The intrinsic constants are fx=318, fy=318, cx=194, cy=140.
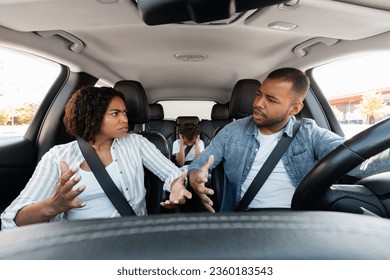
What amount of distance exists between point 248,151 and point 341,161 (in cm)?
99

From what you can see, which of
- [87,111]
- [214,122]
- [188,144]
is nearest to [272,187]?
[87,111]

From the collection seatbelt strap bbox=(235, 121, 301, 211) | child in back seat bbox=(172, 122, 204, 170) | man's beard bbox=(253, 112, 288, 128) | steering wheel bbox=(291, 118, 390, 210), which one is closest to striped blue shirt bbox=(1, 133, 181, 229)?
seatbelt strap bbox=(235, 121, 301, 211)

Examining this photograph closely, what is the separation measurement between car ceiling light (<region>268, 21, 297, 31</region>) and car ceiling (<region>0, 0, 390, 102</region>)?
37 millimetres

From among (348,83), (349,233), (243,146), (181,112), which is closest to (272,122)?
(243,146)

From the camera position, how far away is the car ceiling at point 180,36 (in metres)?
1.59

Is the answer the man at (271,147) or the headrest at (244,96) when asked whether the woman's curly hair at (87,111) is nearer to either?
the man at (271,147)

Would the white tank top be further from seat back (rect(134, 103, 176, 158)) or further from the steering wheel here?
seat back (rect(134, 103, 176, 158))

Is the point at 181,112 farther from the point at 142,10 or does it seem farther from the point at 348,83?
the point at 142,10

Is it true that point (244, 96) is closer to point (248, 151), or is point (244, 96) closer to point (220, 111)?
point (248, 151)

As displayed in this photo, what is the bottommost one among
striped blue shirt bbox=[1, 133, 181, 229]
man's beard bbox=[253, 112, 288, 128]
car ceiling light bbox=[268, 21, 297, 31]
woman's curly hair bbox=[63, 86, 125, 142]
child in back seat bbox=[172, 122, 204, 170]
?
child in back seat bbox=[172, 122, 204, 170]

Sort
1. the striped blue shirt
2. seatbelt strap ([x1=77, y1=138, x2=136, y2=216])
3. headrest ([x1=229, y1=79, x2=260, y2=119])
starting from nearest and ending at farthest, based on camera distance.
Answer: the striped blue shirt < seatbelt strap ([x1=77, y1=138, x2=136, y2=216]) < headrest ([x1=229, y1=79, x2=260, y2=119])

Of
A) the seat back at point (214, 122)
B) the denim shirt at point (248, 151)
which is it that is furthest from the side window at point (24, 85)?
the seat back at point (214, 122)

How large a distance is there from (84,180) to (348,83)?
183cm

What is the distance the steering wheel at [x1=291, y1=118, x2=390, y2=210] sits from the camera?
0.68 meters
